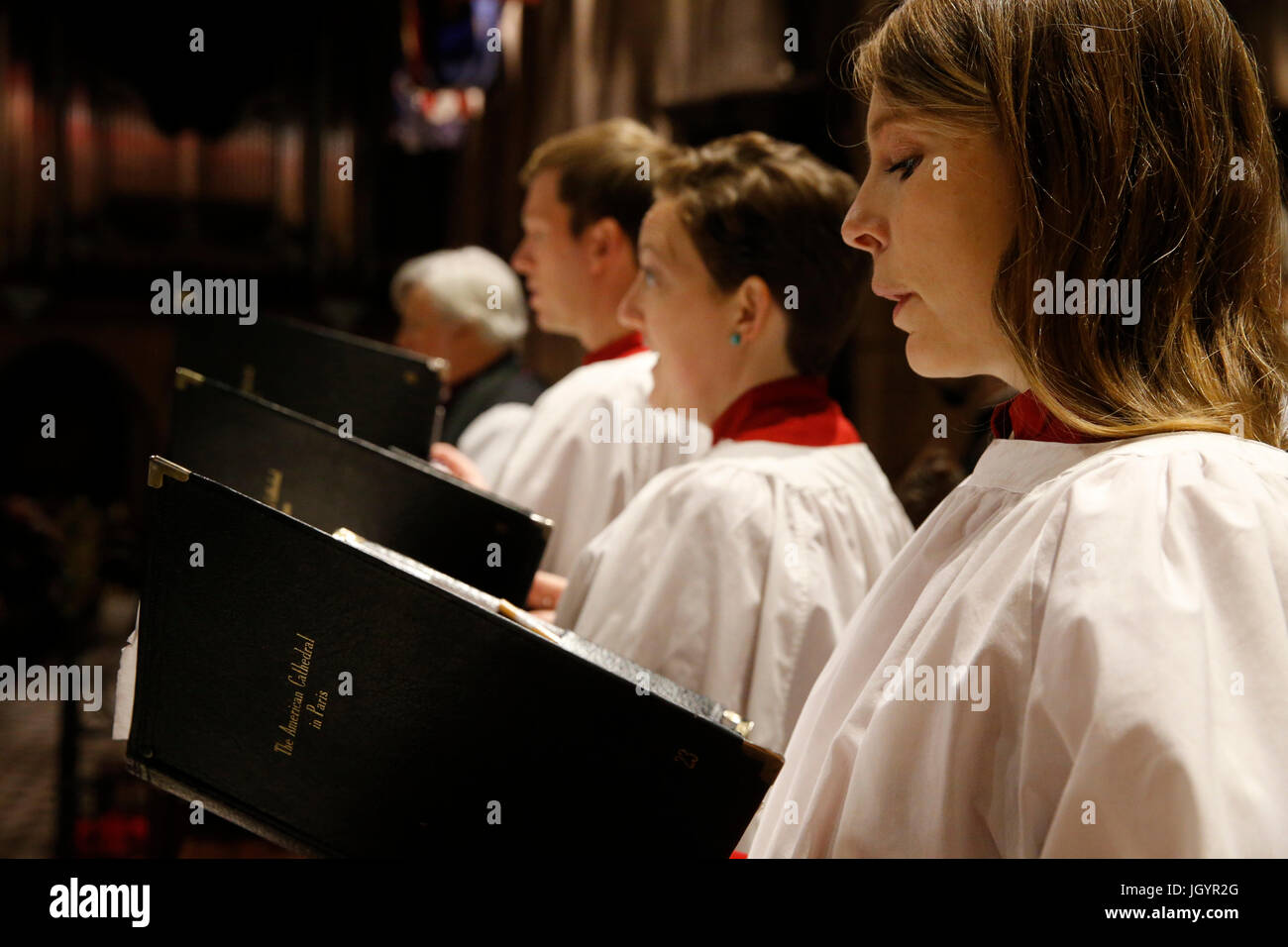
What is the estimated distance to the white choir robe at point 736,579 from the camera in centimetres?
177

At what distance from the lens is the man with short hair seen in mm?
2625

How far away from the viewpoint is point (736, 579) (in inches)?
70.3

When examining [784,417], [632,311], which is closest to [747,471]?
[784,417]

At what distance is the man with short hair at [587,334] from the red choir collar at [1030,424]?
4.57 ft

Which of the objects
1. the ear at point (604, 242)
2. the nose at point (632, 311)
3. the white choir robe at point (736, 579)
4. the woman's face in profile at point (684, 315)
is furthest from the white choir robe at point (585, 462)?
the white choir robe at point (736, 579)

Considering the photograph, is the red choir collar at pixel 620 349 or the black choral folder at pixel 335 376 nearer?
the black choral folder at pixel 335 376

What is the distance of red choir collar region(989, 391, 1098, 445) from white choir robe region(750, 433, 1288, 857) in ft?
0.05
